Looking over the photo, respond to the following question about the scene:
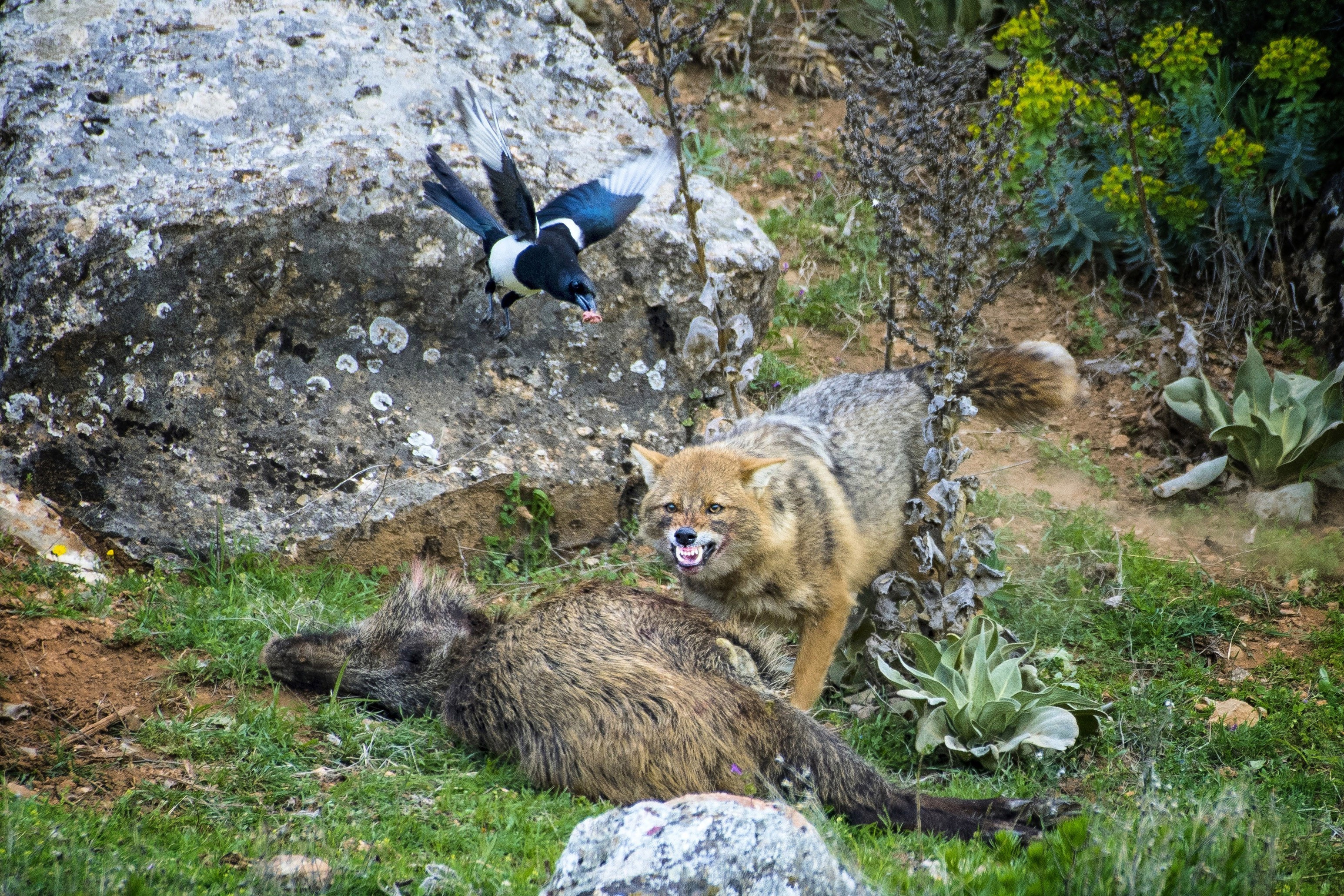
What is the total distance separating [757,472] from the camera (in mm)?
5035

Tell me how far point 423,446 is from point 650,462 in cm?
142

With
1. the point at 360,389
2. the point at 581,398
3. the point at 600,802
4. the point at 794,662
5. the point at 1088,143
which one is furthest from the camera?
the point at 1088,143

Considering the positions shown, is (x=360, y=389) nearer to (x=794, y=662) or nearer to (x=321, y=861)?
(x=794, y=662)

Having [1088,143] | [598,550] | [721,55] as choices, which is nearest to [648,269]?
[598,550]

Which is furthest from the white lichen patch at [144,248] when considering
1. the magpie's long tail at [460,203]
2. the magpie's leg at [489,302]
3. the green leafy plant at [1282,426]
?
the green leafy plant at [1282,426]

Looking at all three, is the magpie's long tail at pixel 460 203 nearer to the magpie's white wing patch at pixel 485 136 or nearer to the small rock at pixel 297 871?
the magpie's white wing patch at pixel 485 136

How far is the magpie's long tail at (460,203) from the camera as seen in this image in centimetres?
564

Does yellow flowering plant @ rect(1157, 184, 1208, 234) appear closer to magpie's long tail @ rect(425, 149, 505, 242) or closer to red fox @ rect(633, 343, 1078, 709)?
red fox @ rect(633, 343, 1078, 709)

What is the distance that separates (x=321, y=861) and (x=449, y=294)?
12.0ft

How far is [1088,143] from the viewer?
27.4 feet

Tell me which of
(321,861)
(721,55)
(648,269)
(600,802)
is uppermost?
(721,55)

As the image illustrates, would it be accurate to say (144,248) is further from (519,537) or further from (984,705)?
(984,705)

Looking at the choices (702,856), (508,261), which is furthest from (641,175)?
(702,856)

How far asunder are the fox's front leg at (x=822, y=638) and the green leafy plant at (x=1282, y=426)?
261 cm
